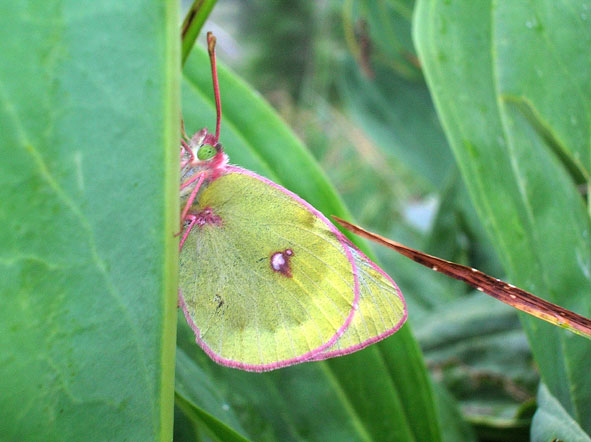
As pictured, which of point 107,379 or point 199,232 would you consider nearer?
point 107,379

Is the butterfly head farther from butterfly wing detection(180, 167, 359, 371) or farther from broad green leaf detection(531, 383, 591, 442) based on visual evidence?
broad green leaf detection(531, 383, 591, 442)

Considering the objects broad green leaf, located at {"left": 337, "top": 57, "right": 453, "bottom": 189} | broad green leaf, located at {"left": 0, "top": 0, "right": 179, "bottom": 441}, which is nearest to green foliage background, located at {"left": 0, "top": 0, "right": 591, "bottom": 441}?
broad green leaf, located at {"left": 0, "top": 0, "right": 179, "bottom": 441}

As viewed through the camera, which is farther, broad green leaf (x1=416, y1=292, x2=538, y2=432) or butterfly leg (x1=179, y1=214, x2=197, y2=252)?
broad green leaf (x1=416, y1=292, x2=538, y2=432)

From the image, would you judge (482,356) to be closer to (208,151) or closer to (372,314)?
(372,314)

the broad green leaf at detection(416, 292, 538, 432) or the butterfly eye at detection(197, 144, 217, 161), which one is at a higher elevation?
the butterfly eye at detection(197, 144, 217, 161)

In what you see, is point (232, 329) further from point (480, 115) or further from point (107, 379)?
point (480, 115)

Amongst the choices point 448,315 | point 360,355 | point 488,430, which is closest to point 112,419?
point 360,355

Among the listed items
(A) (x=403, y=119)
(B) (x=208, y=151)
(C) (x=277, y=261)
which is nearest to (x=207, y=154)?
(B) (x=208, y=151)
